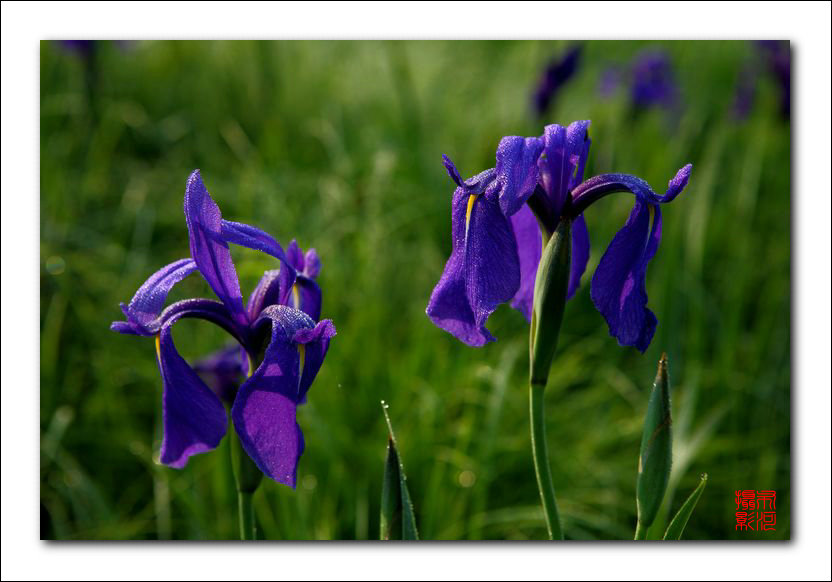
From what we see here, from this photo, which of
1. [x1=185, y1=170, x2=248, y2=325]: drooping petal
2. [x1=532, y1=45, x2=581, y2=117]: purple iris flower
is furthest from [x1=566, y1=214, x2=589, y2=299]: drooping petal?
[x1=532, y1=45, x2=581, y2=117]: purple iris flower

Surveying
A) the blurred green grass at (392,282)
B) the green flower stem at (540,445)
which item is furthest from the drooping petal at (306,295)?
the blurred green grass at (392,282)

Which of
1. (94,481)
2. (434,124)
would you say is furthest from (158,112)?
(94,481)

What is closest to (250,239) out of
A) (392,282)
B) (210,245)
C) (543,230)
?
(210,245)

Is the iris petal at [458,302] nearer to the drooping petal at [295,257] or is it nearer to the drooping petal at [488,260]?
the drooping petal at [488,260]

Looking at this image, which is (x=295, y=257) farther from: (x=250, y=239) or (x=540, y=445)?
(x=540, y=445)

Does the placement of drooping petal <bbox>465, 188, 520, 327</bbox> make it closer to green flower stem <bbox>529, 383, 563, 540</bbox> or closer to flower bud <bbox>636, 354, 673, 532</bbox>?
green flower stem <bbox>529, 383, 563, 540</bbox>

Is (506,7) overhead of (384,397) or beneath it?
overhead

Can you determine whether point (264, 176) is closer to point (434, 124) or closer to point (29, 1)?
point (434, 124)
